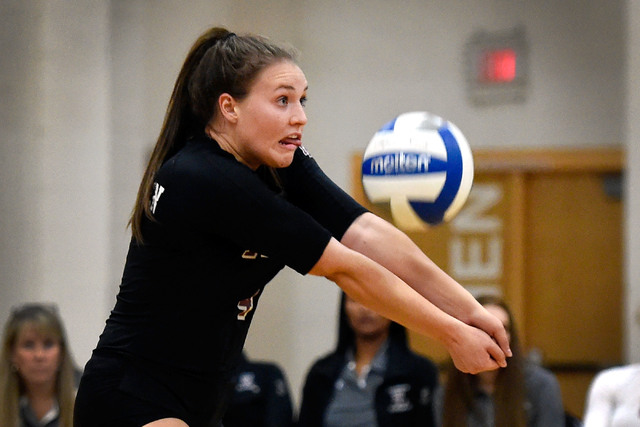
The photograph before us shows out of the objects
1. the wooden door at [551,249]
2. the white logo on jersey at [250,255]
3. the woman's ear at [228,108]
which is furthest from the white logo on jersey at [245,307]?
the wooden door at [551,249]

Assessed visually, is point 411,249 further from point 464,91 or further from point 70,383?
point 464,91

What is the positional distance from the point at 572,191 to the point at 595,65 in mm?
894

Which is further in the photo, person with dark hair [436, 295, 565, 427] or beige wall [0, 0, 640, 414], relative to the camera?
beige wall [0, 0, 640, 414]

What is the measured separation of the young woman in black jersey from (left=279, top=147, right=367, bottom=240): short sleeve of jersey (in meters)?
0.16

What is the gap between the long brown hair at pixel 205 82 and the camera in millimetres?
2396

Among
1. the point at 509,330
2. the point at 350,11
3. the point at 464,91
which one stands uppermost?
the point at 350,11

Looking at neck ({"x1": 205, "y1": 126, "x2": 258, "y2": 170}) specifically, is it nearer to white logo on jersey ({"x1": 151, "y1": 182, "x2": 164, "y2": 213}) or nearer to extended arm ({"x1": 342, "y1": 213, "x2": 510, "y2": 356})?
white logo on jersey ({"x1": 151, "y1": 182, "x2": 164, "y2": 213})

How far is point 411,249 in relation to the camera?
2.64 m

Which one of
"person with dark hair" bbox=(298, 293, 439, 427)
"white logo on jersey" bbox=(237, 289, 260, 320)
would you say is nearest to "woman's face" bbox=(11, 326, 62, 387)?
"person with dark hair" bbox=(298, 293, 439, 427)

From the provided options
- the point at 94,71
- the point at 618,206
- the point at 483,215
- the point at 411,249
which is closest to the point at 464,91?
the point at 483,215

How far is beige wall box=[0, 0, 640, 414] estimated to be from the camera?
6762mm

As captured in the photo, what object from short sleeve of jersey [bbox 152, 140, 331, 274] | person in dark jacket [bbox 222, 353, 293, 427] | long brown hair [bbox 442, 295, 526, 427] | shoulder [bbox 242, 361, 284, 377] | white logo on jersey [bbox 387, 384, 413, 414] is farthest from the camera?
shoulder [bbox 242, 361, 284, 377]

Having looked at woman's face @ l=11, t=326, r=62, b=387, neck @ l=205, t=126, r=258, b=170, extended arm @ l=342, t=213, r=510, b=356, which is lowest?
woman's face @ l=11, t=326, r=62, b=387

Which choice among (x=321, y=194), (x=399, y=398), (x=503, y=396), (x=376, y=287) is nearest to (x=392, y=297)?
(x=376, y=287)
